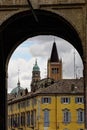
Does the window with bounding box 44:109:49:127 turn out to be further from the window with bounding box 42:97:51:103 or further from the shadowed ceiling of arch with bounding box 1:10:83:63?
the shadowed ceiling of arch with bounding box 1:10:83:63

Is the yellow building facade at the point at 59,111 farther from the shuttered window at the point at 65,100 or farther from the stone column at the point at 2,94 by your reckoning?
the stone column at the point at 2,94

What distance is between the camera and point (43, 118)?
129 metres

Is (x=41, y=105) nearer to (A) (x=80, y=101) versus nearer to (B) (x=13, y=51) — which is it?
(A) (x=80, y=101)

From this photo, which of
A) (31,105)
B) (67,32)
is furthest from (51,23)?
(31,105)

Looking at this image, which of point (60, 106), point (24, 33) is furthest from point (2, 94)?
point (60, 106)

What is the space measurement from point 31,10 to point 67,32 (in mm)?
8416

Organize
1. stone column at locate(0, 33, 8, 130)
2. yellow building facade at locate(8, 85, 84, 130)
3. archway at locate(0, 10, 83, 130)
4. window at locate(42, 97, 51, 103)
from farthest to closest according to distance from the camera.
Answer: window at locate(42, 97, 51, 103)
yellow building facade at locate(8, 85, 84, 130)
stone column at locate(0, 33, 8, 130)
archway at locate(0, 10, 83, 130)

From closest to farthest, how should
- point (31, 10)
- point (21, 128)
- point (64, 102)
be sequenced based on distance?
point (31, 10), point (64, 102), point (21, 128)

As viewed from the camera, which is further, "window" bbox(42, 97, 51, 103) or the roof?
"window" bbox(42, 97, 51, 103)

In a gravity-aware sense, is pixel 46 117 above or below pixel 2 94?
above

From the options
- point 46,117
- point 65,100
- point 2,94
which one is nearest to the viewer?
point 2,94

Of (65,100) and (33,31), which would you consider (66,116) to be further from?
(33,31)

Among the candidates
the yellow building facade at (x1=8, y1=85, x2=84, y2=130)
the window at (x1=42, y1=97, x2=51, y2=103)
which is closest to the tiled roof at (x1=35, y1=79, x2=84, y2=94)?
the yellow building facade at (x1=8, y1=85, x2=84, y2=130)

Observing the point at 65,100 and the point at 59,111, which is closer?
the point at 65,100
